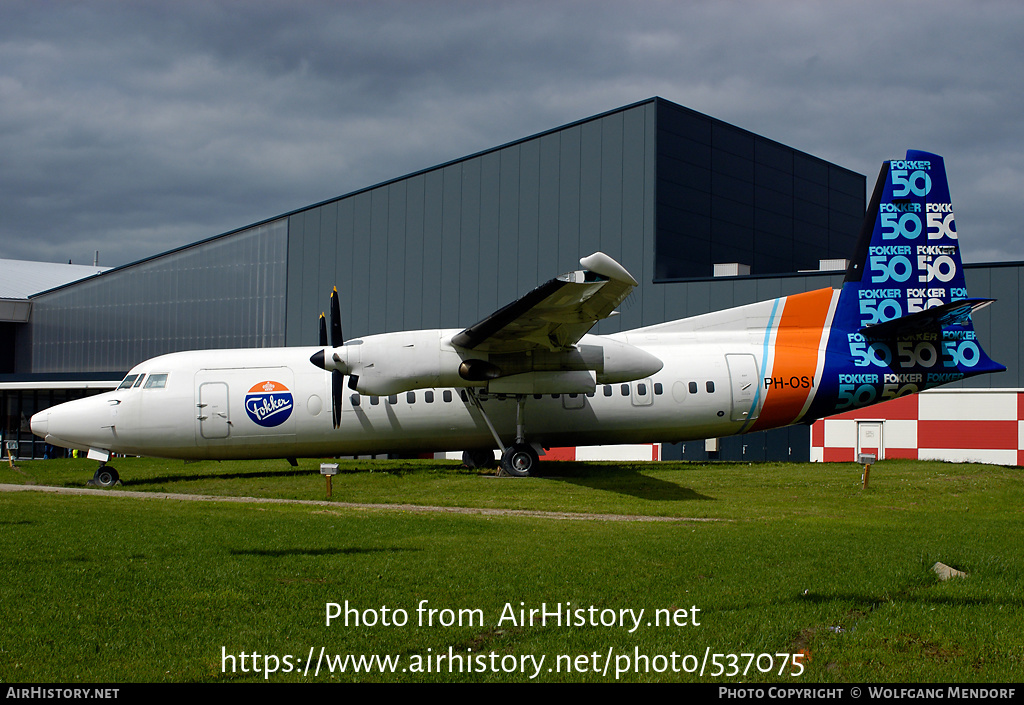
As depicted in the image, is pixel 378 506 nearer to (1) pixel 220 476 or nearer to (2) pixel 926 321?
(1) pixel 220 476

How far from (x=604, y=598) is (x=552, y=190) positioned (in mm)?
28918

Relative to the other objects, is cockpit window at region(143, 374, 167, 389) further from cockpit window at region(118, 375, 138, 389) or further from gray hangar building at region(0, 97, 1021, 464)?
gray hangar building at region(0, 97, 1021, 464)

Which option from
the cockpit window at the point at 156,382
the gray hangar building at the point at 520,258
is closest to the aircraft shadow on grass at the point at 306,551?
the cockpit window at the point at 156,382

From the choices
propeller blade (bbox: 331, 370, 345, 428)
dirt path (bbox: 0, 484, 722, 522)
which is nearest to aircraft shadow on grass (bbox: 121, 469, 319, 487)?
dirt path (bbox: 0, 484, 722, 522)

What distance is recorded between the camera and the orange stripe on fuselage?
2195cm

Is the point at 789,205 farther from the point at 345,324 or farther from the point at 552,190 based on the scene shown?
the point at 345,324

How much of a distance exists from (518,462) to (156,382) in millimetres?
9200

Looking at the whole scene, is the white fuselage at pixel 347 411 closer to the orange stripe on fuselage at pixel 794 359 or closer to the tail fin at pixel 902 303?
the orange stripe on fuselage at pixel 794 359

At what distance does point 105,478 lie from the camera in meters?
22.0

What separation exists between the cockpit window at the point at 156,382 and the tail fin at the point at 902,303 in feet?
53.3

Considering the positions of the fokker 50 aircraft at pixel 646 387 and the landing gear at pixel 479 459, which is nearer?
the fokker 50 aircraft at pixel 646 387

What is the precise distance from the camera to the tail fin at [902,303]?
71.6 feet

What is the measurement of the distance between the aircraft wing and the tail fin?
7.16 meters

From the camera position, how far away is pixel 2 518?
44.4 feet
